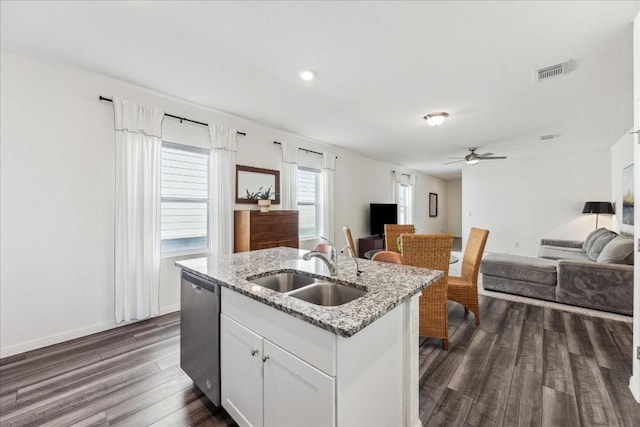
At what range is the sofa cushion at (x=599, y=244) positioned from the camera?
411 centimetres

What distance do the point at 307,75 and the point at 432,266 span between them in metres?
2.19

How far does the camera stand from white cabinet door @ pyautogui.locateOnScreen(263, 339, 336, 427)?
1060 mm

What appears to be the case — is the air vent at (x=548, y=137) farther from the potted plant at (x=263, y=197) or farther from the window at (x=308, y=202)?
the potted plant at (x=263, y=197)

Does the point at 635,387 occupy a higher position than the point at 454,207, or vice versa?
the point at 454,207

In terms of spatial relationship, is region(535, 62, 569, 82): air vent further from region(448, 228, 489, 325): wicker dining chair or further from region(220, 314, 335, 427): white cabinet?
region(220, 314, 335, 427): white cabinet

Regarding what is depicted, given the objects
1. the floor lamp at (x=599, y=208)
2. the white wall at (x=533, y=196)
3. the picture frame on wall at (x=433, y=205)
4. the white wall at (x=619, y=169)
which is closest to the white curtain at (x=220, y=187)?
the white wall at (x=619, y=169)

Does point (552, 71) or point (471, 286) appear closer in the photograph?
point (552, 71)

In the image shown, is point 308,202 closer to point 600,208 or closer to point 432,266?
point 432,266

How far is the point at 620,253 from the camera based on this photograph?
3.35 metres

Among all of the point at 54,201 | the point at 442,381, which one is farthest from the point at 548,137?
the point at 54,201

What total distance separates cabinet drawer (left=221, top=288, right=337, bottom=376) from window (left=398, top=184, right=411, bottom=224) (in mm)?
7174

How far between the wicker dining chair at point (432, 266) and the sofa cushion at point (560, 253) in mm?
3790

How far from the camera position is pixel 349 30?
201 centimetres

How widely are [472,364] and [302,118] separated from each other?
3.52 meters
